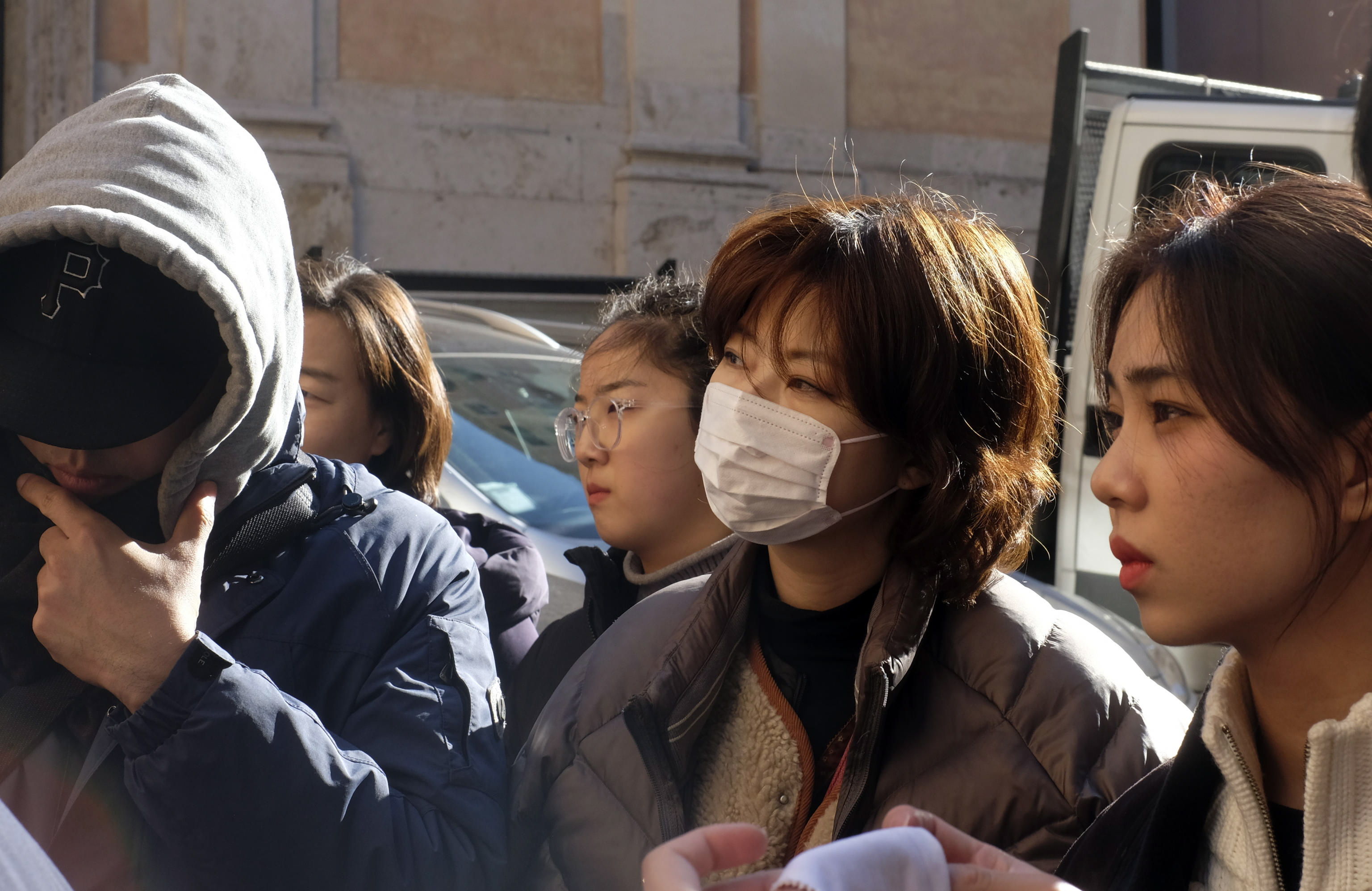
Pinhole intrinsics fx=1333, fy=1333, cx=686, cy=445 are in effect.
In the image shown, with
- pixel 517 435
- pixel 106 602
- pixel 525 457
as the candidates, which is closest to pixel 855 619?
pixel 106 602

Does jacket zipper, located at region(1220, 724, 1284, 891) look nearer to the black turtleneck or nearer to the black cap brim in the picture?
the black turtleneck

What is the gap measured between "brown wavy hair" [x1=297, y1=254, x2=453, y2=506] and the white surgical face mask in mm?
1150

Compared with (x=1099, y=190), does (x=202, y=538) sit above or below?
below

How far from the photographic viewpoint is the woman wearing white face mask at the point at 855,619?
168cm

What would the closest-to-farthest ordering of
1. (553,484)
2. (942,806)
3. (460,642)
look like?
(942,806) < (460,642) < (553,484)

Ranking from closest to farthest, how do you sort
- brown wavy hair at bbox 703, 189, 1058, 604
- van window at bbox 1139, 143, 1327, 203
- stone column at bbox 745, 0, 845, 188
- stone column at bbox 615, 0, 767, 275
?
brown wavy hair at bbox 703, 189, 1058, 604 < van window at bbox 1139, 143, 1327, 203 < stone column at bbox 615, 0, 767, 275 < stone column at bbox 745, 0, 845, 188

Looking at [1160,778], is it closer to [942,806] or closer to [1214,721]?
[1214,721]

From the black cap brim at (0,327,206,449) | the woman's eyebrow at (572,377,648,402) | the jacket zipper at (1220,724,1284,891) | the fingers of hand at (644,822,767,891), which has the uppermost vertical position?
the black cap brim at (0,327,206,449)

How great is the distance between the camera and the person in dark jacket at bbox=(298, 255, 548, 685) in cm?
289

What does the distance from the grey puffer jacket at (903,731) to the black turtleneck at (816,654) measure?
0.05 meters

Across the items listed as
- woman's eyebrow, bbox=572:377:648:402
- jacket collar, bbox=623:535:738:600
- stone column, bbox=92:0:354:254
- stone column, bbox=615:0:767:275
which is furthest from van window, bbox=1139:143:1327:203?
stone column, bbox=92:0:354:254

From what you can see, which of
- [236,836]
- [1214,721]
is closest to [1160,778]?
[1214,721]

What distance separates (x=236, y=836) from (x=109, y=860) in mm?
170

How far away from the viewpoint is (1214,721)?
1.44 metres
